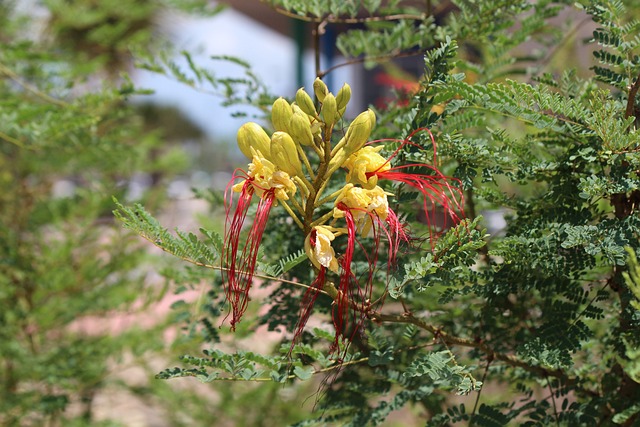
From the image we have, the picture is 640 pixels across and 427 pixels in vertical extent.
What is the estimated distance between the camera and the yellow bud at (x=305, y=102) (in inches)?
25.8

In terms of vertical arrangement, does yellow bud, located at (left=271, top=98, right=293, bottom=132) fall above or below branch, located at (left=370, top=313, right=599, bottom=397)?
above

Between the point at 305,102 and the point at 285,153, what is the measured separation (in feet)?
0.21

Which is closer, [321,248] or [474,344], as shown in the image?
[321,248]

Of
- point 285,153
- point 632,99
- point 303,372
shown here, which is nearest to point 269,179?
point 285,153

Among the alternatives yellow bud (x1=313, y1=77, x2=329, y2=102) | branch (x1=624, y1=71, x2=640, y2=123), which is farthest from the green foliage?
yellow bud (x1=313, y1=77, x2=329, y2=102)

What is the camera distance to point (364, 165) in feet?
2.09

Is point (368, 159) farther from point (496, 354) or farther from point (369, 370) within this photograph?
point (369, 370)

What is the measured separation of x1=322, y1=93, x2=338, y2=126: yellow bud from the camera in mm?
643

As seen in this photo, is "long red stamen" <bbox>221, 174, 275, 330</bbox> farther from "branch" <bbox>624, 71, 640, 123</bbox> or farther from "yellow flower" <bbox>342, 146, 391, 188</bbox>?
"branch" <bbox>624, 71, 640, 123</bbox>

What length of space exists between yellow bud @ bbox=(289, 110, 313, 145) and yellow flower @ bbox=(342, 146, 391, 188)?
47 mm

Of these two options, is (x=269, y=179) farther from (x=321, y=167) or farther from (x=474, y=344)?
(x=474, y=344)

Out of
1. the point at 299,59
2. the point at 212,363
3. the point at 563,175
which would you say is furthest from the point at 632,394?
the point at 299,59

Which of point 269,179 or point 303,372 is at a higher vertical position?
point 269,179

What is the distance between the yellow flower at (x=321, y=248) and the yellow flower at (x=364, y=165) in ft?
0.20
